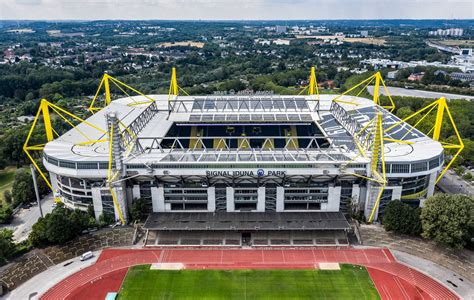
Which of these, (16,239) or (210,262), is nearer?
(210,262)

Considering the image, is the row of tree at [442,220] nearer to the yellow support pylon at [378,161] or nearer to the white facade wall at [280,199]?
the yellow support pylon at [378,161]

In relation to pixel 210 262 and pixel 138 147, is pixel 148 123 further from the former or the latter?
pixel 210 262

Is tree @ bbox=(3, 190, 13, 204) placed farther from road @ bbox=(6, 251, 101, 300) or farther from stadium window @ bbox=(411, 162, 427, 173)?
stadium window @ bbox=(411, 162, 427, 173)

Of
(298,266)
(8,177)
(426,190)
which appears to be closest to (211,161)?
(298,266)

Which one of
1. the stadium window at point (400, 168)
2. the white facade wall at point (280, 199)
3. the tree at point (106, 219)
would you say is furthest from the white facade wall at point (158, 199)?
the stadium window at point (400, 168)

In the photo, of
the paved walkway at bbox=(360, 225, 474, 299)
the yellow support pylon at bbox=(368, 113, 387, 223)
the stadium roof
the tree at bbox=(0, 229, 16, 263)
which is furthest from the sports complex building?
the tree at bbox=(0, 229, 16, 263)

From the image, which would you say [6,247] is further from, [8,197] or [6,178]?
[6,178]
